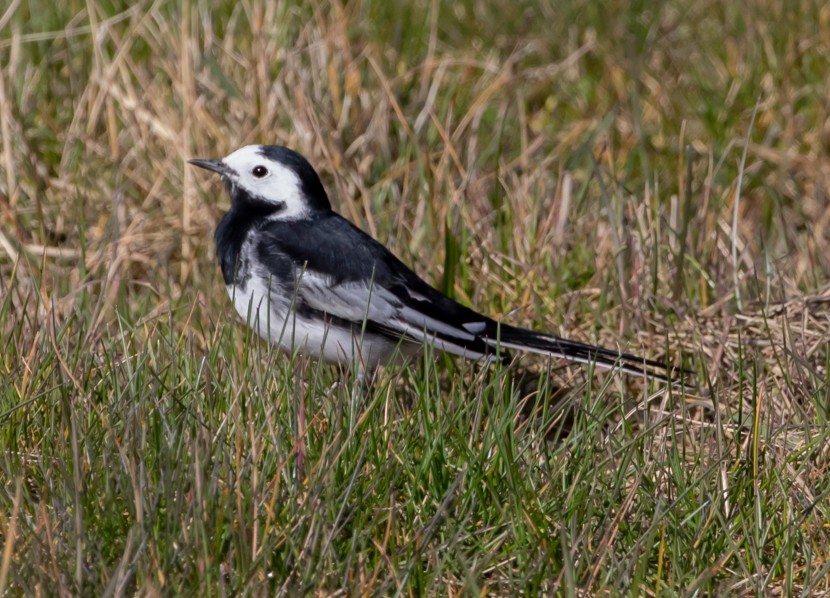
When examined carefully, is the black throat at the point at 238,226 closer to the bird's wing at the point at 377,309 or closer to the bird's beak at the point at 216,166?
the bird's beak at the point at 216,166

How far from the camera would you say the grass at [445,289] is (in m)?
2.94

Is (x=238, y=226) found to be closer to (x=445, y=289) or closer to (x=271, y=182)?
(x=271, y=182)

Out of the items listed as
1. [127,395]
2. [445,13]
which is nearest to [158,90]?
[445,13]

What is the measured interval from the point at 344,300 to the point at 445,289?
0.61 meters

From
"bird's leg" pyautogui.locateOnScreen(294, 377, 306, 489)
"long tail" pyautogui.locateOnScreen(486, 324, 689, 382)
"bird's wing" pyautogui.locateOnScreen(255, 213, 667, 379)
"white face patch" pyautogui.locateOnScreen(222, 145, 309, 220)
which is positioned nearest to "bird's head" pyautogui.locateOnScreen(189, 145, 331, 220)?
"white face patch" pyautogui.locateOnScreen(222, 145, 309, 220)

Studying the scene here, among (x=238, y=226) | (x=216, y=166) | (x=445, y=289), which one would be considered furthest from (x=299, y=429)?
(x=216, y=166)

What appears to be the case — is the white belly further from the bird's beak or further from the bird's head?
the bird's beak

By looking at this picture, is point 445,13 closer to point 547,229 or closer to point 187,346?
point 547,229

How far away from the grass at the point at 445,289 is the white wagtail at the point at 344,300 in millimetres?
135

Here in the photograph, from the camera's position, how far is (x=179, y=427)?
3154 millimetres

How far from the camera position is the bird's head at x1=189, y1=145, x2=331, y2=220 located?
4.91 meters

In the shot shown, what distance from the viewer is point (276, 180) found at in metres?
4.94

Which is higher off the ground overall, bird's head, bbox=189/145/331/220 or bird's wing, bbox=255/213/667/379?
bird's head, bbox=189/145/331/220

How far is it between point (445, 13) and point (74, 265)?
9.30ft
